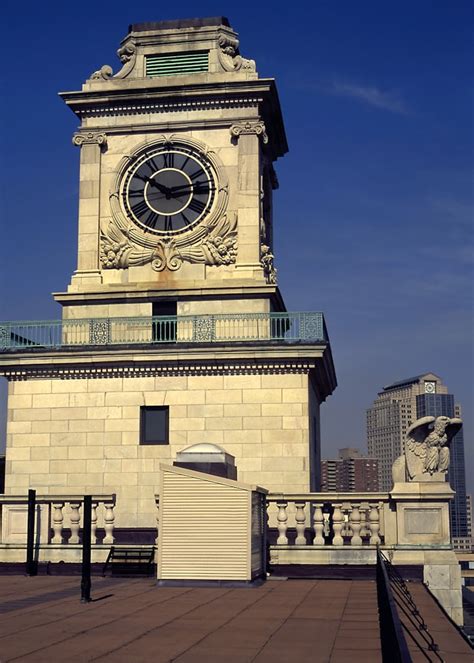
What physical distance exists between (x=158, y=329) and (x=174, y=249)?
137 inches

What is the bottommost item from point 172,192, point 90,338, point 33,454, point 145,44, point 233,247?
point 33,454

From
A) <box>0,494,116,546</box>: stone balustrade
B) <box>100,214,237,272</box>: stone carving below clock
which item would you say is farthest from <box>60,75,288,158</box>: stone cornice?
<box>0,494,116,546</box>: stone balustrade

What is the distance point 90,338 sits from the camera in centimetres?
3638

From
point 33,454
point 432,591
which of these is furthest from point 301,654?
point 33,454

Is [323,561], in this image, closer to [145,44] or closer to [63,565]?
[63,565]

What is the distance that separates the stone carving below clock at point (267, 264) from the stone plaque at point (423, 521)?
15745 millimetres

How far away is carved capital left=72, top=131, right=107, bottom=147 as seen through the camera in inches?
1569

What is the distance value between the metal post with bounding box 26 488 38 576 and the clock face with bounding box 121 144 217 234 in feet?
54.6

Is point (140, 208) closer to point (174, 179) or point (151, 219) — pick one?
point (151, 219)

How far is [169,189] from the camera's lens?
39.2 meters

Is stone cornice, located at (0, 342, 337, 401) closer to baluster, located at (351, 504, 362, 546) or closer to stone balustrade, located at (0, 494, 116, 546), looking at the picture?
stone balustrade, located at (0, 494, 116, 546)

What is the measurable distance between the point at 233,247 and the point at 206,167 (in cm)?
360

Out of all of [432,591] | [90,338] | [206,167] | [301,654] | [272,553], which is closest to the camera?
[301,654]

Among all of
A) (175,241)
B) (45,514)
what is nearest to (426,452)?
(45,514)
